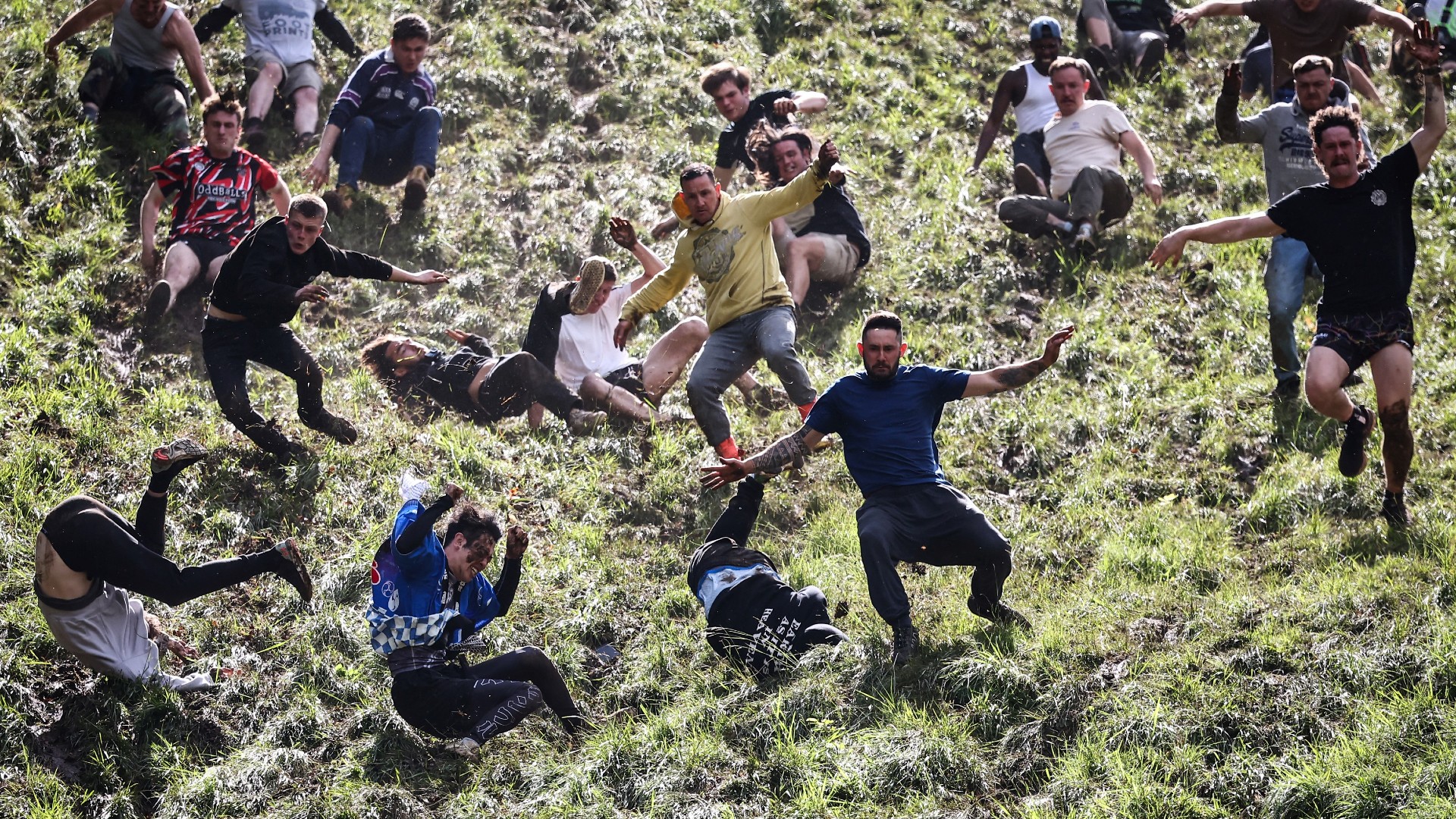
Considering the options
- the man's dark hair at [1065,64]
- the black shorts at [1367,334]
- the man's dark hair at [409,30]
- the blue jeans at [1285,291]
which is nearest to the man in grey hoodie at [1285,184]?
the blue jeans at [1285,291]

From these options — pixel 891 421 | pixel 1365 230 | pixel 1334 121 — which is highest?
pixel 1334 121

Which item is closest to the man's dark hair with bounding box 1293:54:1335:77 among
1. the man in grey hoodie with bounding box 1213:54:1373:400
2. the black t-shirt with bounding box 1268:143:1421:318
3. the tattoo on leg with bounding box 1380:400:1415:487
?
the man in grey hoodie with bounding box 1213:54:1373:400

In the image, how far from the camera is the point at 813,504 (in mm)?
8680

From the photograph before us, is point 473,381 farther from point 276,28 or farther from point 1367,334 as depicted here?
point 1367,334

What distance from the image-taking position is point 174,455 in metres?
7.04

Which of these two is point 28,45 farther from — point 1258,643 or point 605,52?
point 1258,643

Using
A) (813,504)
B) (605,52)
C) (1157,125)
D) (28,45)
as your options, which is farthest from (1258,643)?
(28,45)

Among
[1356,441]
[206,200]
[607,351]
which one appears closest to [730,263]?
[607,351]

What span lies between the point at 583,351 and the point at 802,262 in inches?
77.1

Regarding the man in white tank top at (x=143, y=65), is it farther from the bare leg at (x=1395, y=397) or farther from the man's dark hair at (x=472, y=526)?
the bare leg at (x=1395, y=397)

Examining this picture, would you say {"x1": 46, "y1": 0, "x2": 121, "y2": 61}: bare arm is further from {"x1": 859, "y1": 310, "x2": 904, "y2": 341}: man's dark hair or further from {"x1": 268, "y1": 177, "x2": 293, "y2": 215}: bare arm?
{"x1": 859, "y1": 310, "x2": 904, "y2": 341}: man's dark hair

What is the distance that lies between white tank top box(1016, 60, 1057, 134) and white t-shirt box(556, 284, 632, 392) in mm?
4350

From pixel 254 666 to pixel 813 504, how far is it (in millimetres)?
3701

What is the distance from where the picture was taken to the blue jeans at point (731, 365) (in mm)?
8461
